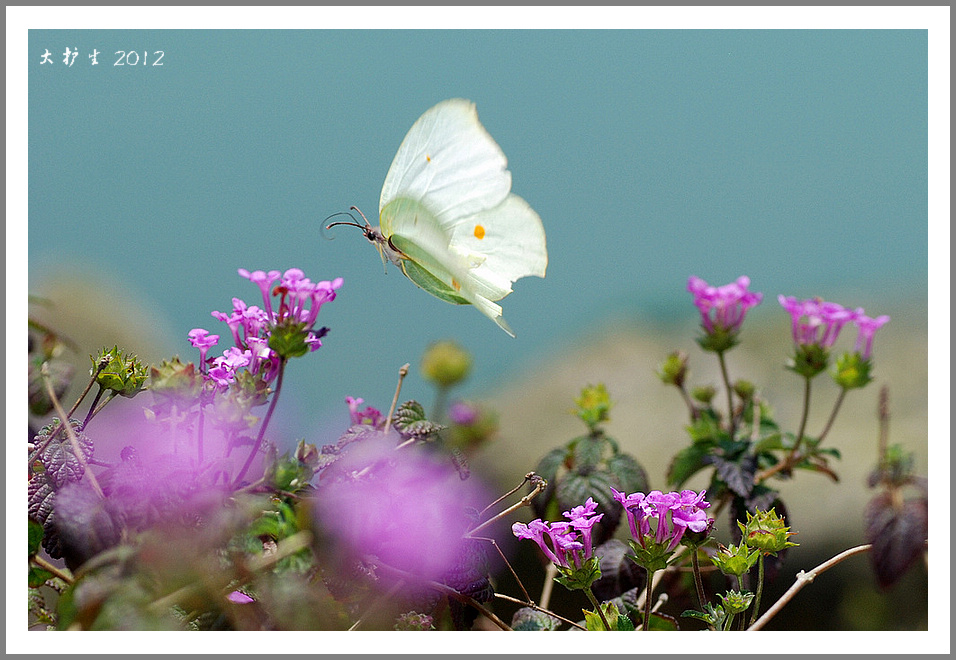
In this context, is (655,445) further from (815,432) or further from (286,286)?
(286,286)

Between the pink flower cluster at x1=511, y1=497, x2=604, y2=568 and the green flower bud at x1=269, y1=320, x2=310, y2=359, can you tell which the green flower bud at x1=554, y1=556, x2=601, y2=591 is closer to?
the pink flower cluster at x1=511, y1=497, x2=604, y2=568

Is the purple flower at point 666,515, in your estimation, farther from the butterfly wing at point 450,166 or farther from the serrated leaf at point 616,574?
the butterfly wing at point 450,166

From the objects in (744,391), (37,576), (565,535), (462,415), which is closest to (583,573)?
(565,535)

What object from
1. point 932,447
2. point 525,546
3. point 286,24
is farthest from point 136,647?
point 525,546

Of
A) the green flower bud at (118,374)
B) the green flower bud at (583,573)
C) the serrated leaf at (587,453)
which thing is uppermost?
the green flower bud at (118,374)

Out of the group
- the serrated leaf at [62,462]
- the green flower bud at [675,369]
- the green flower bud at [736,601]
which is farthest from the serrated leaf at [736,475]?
the serrated leaf at [62,462]

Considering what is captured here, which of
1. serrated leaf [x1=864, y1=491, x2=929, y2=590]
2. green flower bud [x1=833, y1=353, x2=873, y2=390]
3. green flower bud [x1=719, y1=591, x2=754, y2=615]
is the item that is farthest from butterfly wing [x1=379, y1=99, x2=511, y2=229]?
serrated leaf [x1=864, y1=491, x2=929, y2=590]

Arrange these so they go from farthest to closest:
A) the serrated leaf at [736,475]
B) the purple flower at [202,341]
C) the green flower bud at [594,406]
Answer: the green flower bud at [594,406]
the serrated leaf at [736,475]
the purple flower at [202,341]
